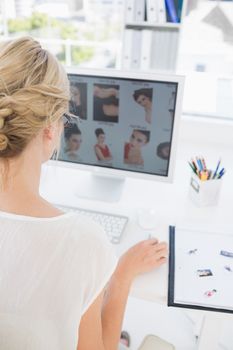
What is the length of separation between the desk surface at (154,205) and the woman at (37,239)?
0.23m

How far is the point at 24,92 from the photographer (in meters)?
0.63

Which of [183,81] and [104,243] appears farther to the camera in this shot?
[183,81]

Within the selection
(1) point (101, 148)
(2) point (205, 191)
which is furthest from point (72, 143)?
(2) point (205, 191)

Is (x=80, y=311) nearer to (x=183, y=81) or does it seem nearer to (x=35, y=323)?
(x=35, y=323)

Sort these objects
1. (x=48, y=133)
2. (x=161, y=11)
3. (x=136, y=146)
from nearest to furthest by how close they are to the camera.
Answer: (x=48, y=133) < (x=136, y=146) < (x=161, y=11)

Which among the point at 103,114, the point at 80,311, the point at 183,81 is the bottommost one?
the point at 80,311

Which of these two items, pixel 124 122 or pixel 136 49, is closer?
pixel 124 122

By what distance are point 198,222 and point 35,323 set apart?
0.69 meters

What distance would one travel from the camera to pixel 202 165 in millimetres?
1188

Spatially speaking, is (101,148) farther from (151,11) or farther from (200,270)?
(151,11)

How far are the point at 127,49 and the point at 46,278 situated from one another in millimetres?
1823

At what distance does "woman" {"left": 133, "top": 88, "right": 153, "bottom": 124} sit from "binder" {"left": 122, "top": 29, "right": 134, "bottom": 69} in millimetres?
1171

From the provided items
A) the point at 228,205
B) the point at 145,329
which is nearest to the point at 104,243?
the point at 228,205

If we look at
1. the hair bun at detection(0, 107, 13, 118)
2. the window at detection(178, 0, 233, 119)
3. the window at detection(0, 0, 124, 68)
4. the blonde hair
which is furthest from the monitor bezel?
the window at detection(0, 0, 124, 68)
